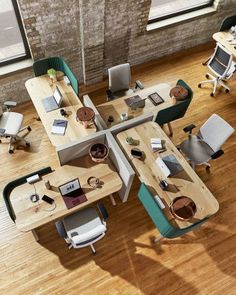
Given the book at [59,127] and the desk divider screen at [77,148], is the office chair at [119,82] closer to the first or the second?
the book at [59,127]

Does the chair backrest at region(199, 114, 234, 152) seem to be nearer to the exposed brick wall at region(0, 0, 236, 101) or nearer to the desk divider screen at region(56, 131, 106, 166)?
the desk divider screen at region(56, 131, 106, 166)

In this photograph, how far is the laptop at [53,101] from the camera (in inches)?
181

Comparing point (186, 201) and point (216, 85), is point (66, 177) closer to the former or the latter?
point (186, 201)

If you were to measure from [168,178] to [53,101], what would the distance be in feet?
6.87

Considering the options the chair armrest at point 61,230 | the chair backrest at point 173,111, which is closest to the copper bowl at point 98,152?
the chair armrest at point 61,230

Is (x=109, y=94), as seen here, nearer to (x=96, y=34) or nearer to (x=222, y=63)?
(x=96, y=34)

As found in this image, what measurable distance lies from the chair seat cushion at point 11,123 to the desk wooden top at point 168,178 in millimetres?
1727

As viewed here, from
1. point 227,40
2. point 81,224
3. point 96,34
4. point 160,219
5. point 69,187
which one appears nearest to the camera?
point 160,219

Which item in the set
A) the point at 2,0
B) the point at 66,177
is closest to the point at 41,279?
the point at 66,177

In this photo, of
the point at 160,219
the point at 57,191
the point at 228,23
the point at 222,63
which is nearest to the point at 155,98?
the point at 222,63

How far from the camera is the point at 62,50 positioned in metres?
5.44

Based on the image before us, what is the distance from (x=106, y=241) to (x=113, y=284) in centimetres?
58

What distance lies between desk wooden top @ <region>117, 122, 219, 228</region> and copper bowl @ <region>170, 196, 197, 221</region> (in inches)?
2.6

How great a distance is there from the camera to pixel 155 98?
4883 millimetres
